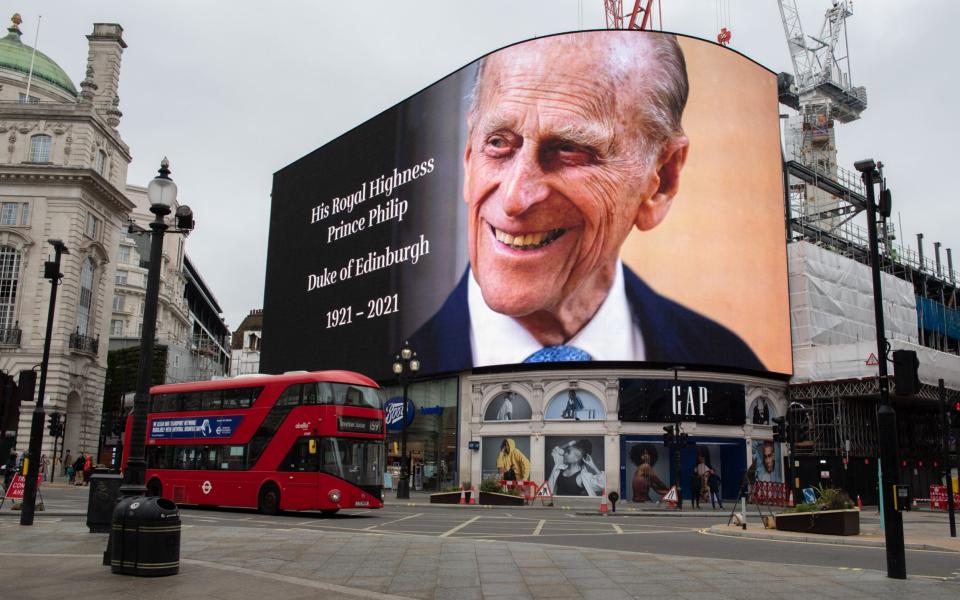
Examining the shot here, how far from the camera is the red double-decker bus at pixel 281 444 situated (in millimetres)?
24719

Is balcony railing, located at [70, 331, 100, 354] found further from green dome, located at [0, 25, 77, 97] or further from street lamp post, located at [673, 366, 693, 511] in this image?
street lamp post, located at [673, 366, 693, 511]

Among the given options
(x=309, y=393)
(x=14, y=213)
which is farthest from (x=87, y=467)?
(x=309, y=393)

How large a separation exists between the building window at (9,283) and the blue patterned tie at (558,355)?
36.9 meters

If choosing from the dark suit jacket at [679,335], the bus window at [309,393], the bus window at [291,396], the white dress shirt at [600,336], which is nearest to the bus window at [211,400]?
the bus window at [291,396]

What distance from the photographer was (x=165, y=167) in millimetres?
13484

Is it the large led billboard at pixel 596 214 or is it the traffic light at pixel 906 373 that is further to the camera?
the large led billboard at pixel 596 214

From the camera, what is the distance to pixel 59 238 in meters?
55.9

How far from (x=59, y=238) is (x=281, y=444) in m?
39.0

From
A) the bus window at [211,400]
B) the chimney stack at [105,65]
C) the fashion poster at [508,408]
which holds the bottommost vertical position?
the bus window at [211,400]

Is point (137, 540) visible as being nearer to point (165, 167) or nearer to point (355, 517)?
point (165, 167)

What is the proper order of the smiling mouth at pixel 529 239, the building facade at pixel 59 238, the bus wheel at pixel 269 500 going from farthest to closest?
the building facade at pixel 59 238, the smiling mouth at pixel 529 239, the bus wheel at pixel 269 500

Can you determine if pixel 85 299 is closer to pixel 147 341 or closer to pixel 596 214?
pixel 596 214

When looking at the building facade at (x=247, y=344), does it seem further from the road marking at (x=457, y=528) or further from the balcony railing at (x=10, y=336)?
the road marking at (x=457, y=528)

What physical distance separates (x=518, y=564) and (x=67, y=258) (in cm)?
5299
